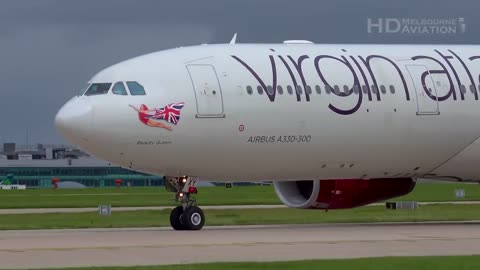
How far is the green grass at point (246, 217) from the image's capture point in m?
46.3

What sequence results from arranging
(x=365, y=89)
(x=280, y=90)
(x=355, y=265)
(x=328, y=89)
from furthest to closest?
1. (x=365, y=89)
2. (x=328, y=89)
3. (x=280, y=90)
4. (x=355, y=265)

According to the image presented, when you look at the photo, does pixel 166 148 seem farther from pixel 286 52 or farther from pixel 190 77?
pixel 286 52

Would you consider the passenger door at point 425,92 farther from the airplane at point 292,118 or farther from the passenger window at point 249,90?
the passenger window at point 249,90

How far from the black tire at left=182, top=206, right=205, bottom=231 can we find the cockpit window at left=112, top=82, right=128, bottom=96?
3.89 m

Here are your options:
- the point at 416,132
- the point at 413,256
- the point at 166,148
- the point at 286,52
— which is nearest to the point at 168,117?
the point at 166,148

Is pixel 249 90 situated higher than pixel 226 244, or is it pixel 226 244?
pixel 249 90

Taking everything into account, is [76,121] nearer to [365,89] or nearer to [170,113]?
[170,113]

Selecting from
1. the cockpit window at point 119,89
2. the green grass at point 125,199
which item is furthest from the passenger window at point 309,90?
the green grass at point 125,199

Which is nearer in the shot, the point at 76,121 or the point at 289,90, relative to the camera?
the point at 76,121

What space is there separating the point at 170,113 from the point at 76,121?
2711 millimetres

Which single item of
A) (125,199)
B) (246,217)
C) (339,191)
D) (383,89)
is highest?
(383,89)

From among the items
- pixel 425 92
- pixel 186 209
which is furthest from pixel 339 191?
pixel 186 209

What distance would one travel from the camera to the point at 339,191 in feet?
151

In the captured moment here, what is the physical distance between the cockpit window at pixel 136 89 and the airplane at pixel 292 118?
28 millimetres
